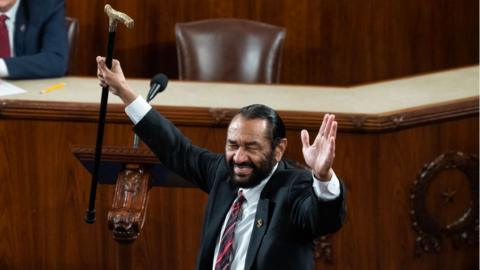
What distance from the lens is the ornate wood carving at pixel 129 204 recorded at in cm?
382

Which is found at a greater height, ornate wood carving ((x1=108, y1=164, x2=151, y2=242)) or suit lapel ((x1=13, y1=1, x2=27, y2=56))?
suit lapel ((x1=13, y1=1, x2=27, y2=56))

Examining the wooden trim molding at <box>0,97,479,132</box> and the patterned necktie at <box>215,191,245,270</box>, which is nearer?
the patterned necktie at <box>215,191,245,270</box>

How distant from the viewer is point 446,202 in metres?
4.93

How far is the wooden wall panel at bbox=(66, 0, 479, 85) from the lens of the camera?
6293mm

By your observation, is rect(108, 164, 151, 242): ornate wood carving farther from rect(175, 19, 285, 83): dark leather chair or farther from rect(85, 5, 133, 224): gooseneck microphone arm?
rect(175, 19, 285, 83): dark leather chair

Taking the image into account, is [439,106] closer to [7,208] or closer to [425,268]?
[425,268]

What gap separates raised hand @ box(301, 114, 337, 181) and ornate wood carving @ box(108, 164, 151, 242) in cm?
84

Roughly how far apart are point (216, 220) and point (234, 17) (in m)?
3.00

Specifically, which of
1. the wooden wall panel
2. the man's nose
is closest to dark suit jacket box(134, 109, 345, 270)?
the man's nose

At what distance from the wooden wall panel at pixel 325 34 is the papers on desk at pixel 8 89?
3.43 feet

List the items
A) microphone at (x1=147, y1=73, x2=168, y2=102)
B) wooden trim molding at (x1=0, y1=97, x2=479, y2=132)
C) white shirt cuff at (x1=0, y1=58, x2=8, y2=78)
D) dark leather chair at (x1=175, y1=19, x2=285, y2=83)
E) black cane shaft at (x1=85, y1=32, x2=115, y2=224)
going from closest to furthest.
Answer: black cane shaft at (x1=85, y1=32, x2=115, y2=224)
microphone at (x1=147, y1=73, x2=168, y2=102)
wooden trim molding at (x1=0, y1=97, x2=479, y2=132)
white shirt cuff at (x1=0, y1=58, x2=8, y2=78)
dark leather chair at (x1=175, y1=19, x2=285, y2=83)

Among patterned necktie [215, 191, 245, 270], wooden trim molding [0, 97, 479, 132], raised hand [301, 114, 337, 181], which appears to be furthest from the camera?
wooden trim molding [0, 97, 479, 132]

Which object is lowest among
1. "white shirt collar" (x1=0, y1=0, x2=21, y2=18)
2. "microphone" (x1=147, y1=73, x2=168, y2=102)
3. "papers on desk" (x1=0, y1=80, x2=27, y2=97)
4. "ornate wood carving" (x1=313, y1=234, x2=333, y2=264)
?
"ornate wood carving" (x1=313, y1=234, x2=333, y2=264)

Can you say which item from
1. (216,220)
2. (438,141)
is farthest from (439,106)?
(216,220)
